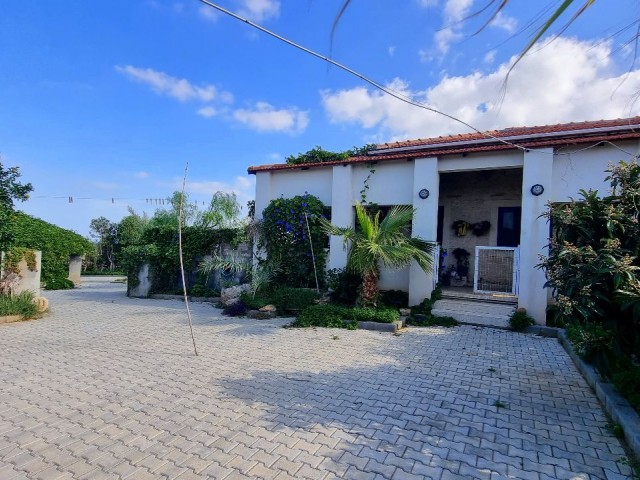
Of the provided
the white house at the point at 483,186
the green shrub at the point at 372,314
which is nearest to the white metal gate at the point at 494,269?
the white house at the point at 483,186

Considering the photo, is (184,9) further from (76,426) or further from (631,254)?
(631,254)

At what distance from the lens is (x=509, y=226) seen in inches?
466

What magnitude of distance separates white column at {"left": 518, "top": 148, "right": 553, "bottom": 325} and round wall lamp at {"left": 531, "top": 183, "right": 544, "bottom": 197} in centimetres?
5

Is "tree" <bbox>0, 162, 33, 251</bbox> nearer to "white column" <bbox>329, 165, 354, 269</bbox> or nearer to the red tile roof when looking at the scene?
the red tile roof

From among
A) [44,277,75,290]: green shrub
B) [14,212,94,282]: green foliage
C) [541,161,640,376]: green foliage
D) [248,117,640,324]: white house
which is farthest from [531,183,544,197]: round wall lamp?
[44,277,75,290]: green shrub

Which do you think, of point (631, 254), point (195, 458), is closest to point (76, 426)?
point (195, 458)

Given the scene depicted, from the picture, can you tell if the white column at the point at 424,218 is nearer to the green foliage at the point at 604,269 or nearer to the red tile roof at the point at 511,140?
the red tile roof at the point at 511,140

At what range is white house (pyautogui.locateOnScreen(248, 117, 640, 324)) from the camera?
8.27 meters

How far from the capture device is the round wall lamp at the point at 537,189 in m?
8.33

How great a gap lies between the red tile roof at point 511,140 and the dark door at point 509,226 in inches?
93.1

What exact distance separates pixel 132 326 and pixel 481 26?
929 centimetres

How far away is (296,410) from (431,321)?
5.59m

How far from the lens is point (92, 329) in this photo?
8.13 m

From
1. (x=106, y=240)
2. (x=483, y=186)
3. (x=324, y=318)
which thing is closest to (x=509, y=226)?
(x=483, y=186)
